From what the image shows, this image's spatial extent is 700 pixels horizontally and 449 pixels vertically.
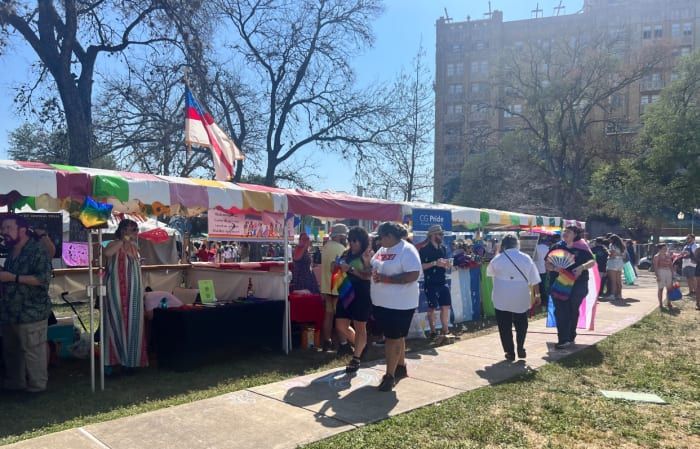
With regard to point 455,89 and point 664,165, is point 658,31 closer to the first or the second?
point 455,89

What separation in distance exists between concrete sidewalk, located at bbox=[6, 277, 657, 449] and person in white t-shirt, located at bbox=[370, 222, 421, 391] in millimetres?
436

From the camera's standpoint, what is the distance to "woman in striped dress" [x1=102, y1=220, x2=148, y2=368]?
231 inches

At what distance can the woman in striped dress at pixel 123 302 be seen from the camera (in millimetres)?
5855

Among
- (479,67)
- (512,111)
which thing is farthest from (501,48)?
(512,111)

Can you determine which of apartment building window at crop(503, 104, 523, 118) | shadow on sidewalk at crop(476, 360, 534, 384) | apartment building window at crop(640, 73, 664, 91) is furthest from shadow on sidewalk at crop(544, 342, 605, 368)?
apartment building window at crop(640, 73, 664, 91)

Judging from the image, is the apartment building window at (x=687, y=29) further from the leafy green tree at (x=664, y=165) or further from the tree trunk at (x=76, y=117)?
the tree trunk at (x=76, y=117)

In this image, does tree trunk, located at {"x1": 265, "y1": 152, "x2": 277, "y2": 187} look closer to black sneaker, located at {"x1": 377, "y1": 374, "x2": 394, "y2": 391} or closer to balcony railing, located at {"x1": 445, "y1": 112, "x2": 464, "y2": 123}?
black sneaker, located at {"x1": 377, "y1": 374, "x2": 394, "y2": 391}

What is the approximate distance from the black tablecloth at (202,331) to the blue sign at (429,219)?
2974 millimetres

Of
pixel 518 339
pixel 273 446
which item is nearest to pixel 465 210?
pixel 518 339

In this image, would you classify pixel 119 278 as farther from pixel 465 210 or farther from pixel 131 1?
pixel 131 1

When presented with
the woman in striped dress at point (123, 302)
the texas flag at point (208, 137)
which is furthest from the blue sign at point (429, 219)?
the woman in striped dress at point (123, 302)

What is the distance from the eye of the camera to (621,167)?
33.1 m

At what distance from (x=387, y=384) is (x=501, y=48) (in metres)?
65.8

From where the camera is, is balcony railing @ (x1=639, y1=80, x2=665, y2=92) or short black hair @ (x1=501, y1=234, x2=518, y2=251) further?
balcony railing @ (x1=639, y1=80, x2=665, y2=92)
